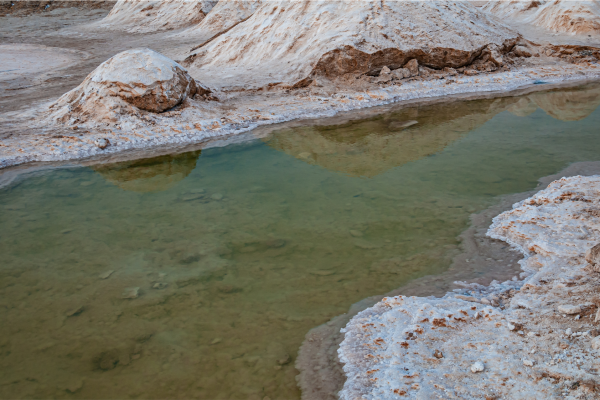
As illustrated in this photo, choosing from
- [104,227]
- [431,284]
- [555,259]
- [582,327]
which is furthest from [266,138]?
[582,327]

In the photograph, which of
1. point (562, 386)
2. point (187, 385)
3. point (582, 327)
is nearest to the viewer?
point (562, 386)

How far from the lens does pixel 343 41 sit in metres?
7.82

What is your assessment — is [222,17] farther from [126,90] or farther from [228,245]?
[228,245]

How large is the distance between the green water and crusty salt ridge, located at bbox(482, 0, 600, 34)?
5.44m

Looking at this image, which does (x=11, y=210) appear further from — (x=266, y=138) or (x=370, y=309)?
(x=370, y=309)

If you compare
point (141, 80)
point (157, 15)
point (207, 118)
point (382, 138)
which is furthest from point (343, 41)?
point (157, 15)

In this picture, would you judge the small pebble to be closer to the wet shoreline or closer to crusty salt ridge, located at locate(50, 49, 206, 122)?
the wet shoreline

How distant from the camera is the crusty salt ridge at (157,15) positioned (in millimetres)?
15266

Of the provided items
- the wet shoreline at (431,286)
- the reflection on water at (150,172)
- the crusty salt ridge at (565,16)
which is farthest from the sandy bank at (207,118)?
the wet shoreline at (431,286)

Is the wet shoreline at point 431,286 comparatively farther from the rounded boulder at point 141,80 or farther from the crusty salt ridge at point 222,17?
the crusty salt ridge at point 222,17

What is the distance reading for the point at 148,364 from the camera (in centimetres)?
265

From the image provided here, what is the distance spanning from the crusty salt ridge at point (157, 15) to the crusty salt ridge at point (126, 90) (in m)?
9.74

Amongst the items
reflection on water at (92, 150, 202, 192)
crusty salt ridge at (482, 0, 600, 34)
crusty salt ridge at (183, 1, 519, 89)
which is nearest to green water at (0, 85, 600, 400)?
reflection on water at (92, 150, 202, 192)

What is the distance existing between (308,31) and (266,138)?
133 inches
